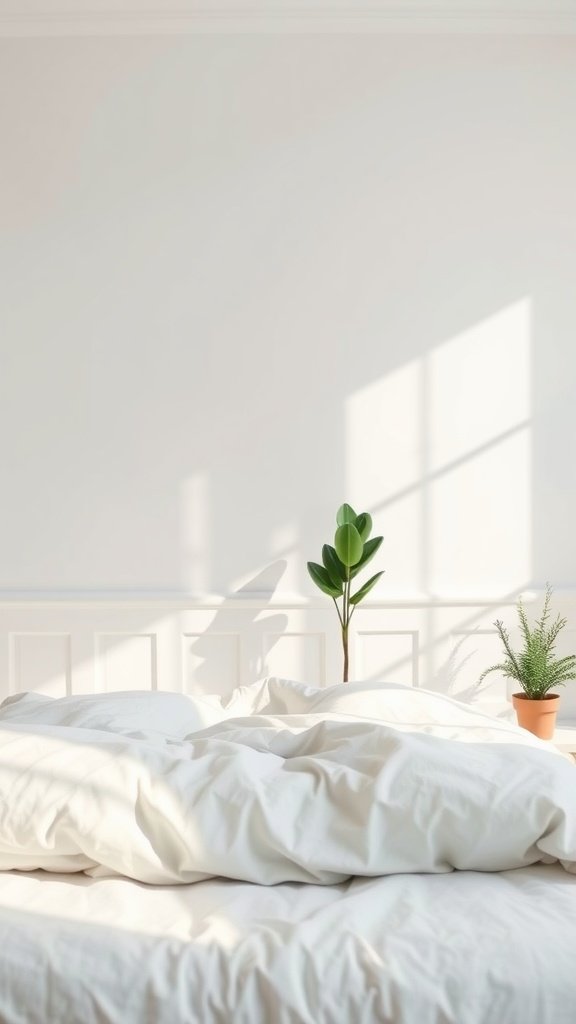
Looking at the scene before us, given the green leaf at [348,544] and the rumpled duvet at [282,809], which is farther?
the green leaf at [348,544]

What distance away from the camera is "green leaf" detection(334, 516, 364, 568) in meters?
3.73

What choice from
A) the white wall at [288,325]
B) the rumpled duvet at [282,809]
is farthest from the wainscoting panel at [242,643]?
the rumpled duvet at [282,809]

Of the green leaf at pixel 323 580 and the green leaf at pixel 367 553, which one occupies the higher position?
the green leaf at pixel 367 553

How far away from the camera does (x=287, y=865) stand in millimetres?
1594

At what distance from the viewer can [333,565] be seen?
3.86 meters

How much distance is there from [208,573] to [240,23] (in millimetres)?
2326

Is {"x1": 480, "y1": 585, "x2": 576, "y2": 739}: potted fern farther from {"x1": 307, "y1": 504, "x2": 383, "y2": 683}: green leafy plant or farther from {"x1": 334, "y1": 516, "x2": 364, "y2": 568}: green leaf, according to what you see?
{"x1": 334, "y1": 516, "x2": 364, "y2": 568}: green leaf

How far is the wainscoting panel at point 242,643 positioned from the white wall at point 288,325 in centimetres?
11

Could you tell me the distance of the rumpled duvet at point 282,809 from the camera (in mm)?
1561

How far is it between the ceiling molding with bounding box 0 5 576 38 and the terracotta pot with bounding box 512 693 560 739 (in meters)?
2.79

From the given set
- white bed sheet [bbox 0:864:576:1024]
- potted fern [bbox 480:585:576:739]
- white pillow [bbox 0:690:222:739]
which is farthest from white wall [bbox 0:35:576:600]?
white bed sheet [bbox 0:864:576:1024]

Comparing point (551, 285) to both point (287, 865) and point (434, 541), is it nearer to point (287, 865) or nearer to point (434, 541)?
point (434, 541)

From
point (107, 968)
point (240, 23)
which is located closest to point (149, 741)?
point (107, 968)

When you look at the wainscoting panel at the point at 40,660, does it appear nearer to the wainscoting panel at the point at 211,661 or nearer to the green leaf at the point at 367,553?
the wainscoting panel at the point at 211,661
